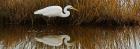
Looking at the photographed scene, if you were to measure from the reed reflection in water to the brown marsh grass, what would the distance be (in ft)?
0.77

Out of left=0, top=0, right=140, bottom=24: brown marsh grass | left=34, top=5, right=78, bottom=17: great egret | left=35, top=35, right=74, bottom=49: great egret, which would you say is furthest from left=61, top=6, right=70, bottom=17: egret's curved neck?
Result: left=35, top=35, right=74, bottom=49: great egret

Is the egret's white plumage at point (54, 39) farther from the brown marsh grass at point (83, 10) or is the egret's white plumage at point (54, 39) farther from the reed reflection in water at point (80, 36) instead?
the brown marsh grass at point (83, 10)

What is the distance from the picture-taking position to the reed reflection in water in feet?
25.2

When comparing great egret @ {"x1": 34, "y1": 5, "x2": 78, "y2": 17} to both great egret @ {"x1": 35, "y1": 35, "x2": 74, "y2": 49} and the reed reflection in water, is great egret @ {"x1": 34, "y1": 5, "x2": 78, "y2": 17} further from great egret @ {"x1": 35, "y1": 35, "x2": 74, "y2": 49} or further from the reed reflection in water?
great egret @ {"x1": 35, "y1": 35, "x2": 74, "y2": 49}

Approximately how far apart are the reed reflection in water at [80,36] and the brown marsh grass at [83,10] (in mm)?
236

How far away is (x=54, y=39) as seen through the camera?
8109mm

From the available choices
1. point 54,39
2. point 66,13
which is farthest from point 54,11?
point 54,39

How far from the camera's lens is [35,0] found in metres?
9.38

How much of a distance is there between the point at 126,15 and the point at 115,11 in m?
0.21

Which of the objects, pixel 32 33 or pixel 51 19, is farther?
pixel 51 19

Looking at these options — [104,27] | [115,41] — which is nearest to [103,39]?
[115,41]

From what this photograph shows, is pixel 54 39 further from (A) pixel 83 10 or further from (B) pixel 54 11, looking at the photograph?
(A) pixel 83 10

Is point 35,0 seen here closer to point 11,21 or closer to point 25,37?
point 11,21

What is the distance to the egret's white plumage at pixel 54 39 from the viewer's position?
25.8 feet
